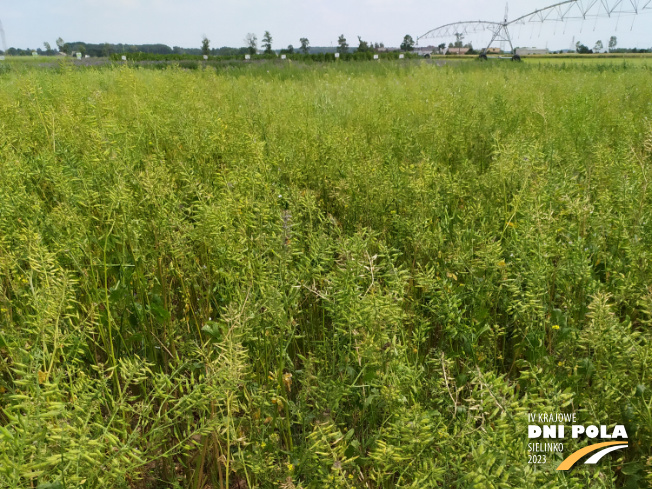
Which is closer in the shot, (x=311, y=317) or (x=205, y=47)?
(x=311, y=317)

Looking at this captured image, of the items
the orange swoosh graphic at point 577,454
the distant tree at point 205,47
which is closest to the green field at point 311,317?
the orange swoosh graphic at point 577,454

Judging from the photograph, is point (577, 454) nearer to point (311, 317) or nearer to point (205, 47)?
point (311, 317)

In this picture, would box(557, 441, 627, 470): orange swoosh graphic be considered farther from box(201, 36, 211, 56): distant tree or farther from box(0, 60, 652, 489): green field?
box(201, 36, 211, 56): distant tree

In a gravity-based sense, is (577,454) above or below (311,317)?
below

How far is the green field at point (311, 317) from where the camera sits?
100 cm

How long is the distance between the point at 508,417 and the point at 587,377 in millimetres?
616

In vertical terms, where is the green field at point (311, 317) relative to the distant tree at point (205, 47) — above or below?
below

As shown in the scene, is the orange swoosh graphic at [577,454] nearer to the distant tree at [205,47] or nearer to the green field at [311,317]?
the green field at [311,317]

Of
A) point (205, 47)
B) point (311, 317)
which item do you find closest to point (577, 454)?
point (311, 317)

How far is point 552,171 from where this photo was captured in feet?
7.75

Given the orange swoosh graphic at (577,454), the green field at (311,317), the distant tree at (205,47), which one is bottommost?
the orange swoosh graphic at (577,454)

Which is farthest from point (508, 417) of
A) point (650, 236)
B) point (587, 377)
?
point (650, 236)

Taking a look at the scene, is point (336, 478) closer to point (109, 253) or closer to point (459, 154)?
point (109, 253)

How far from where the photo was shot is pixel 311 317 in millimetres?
1741
